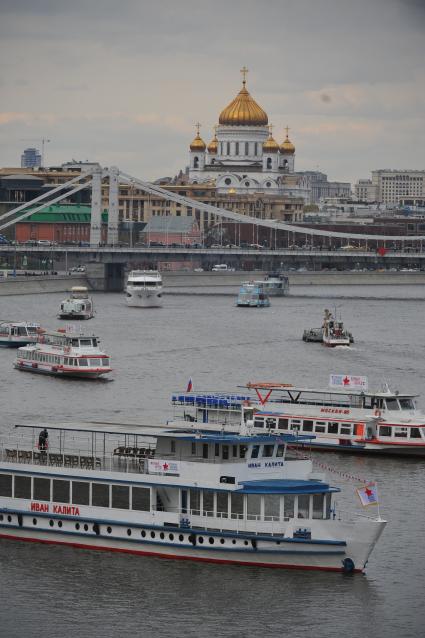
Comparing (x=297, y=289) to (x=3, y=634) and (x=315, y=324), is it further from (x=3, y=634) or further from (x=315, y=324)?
(x=3, y=634)

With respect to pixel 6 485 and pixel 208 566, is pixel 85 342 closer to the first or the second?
pixel 6 485

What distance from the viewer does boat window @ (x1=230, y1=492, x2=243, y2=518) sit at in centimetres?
2708

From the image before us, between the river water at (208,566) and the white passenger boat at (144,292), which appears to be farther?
the white passenger boat at (144,292)

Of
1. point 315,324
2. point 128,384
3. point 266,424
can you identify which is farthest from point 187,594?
point 315,324

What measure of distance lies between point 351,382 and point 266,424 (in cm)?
230

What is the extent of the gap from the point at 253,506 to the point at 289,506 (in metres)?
0.53

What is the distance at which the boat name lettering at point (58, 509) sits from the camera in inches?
1101

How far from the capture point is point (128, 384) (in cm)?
4969

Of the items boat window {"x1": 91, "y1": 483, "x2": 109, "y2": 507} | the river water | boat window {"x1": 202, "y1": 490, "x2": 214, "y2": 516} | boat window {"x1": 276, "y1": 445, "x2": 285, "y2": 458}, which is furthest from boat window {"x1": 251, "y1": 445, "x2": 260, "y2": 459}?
boat window {"x1": 91, "y1": 483, "x2": 109, "y2": 507}

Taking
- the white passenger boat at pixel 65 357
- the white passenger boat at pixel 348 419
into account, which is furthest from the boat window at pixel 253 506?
the white passenger boat at pixel 65 357

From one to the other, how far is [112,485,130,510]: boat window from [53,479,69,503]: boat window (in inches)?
32.3

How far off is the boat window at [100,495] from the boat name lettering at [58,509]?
29 cm

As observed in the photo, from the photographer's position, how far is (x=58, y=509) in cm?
2809

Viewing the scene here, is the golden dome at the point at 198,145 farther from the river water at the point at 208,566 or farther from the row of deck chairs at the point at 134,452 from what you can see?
the row of deck chairs at the point at 134,452
